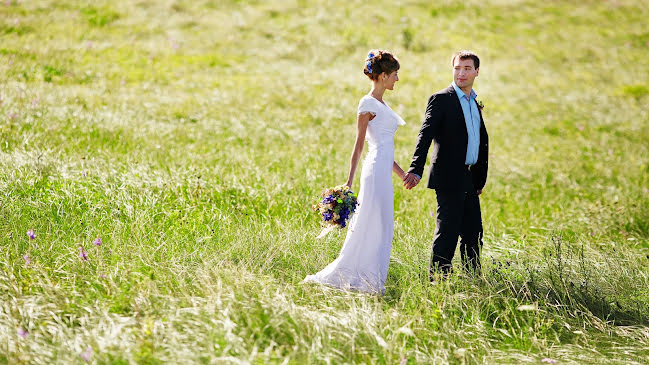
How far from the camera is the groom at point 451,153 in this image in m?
5.20

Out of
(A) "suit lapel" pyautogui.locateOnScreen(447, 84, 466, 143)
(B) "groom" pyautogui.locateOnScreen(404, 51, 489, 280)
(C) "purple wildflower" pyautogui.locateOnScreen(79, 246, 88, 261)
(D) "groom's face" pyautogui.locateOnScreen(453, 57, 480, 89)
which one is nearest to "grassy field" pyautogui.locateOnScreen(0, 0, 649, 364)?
(C) "purple wildflower" pyautogui.locateOnScreen(79, 246, 88, 261)

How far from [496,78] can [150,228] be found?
1484 centimetres

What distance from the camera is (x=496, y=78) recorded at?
1856 centimetres

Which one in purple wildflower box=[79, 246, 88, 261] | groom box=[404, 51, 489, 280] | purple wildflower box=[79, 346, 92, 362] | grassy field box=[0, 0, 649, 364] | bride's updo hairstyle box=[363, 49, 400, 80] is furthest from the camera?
groom box=[404, 51, 489, 280]

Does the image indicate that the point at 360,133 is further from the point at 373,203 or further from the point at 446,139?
the point at 446,139

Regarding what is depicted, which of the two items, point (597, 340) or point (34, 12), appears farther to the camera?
point (34, 12)

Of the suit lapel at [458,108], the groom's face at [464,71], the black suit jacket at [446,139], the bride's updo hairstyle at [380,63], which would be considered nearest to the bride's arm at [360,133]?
the bride's updo hairstyle at [380,63]

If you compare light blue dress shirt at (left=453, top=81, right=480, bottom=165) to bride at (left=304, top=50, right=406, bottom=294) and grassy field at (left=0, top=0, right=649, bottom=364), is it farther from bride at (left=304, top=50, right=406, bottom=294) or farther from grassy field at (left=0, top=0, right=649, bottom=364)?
grassy field at (left=0, top=0, right=649, bottom=364)

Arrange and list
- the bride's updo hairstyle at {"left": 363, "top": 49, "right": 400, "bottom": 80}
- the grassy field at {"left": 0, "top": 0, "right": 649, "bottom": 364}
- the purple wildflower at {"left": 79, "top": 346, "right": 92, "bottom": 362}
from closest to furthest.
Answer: the purple wildflower at {"left": 79, "top": 346, "right": 92, "bottom": 362} < the grassy field at {"left": 0, "top": 0, "right": 649, "bottom": 364} < the bride's updo hairstyle at {"left": 363, "top": 49, "right": 400, "bottom": 80}

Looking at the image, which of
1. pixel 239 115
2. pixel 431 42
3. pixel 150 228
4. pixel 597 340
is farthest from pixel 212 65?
pixel 597 340

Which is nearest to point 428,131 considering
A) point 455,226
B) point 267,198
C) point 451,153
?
point 451,153

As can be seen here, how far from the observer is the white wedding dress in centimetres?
513

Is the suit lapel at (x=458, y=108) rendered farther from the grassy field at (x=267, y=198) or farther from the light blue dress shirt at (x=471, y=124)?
the grassy field at (x=267, y=198)

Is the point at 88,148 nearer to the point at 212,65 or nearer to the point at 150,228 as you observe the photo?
the point at 150,228
